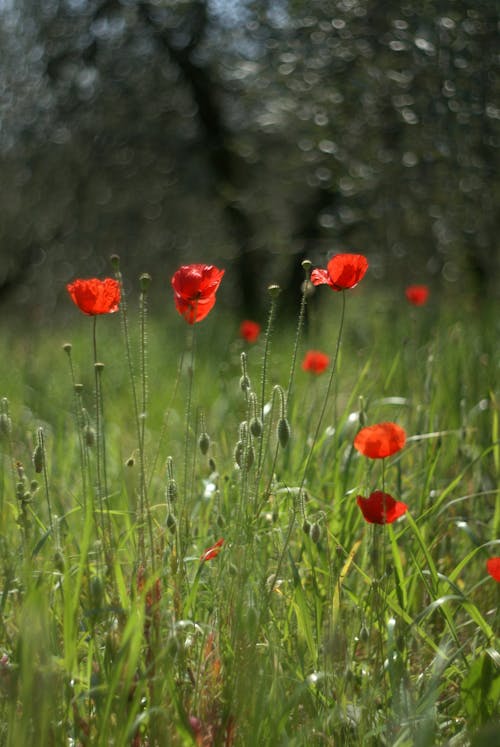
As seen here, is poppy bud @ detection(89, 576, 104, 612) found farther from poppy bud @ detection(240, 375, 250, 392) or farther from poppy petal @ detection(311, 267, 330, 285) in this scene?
poppy petal @ detection(311, 267, 330, 285)

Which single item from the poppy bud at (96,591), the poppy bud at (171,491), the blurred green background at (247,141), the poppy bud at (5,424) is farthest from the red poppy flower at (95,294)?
the blurred green background at (247,141)

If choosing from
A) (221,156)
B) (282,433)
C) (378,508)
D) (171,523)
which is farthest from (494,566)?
(221,156)

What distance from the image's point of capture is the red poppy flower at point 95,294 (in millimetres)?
1506

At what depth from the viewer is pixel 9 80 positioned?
6.56 meters

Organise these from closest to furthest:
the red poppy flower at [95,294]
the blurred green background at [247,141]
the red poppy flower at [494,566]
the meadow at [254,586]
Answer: the meadow at [254,586], the red poppy flower at [494,566], the red poppy flower at [95,294], the blurred green background at [247,141]

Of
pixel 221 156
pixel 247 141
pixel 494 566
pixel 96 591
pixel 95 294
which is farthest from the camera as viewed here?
pixel 221 156

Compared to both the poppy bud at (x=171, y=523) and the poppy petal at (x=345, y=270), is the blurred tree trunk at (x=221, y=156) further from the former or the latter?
the poppy bud at (x=171, y=523)

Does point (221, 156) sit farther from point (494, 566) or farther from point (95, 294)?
point (494, 566)

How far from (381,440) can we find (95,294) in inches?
21.0

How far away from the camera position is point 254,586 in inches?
62.3

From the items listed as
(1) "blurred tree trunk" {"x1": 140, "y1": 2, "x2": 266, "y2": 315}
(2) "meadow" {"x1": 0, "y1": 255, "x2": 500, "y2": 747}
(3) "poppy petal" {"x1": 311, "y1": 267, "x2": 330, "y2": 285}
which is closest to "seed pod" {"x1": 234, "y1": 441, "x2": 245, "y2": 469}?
(2) "meadow" {"x1": 0, "y1": 255, "x2": 500, "y2": 747}

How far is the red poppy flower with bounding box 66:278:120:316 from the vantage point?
1.51 m

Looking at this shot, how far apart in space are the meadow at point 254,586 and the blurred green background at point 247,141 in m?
1.42

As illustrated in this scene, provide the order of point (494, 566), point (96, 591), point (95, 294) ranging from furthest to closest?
point (95, 294) → point (494, 566) → point (96, 591)
